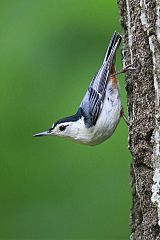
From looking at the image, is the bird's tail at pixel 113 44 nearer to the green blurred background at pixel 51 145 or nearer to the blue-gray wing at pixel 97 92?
the blue-gray wing at pixel 97 92

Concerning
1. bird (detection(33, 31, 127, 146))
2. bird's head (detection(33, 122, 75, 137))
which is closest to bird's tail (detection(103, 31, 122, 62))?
bird (detection(33, 31, 127, 146))

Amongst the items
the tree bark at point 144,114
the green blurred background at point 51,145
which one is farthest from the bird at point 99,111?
the tree bark at point 144,114

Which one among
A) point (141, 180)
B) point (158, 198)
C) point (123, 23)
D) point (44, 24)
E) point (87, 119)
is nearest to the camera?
point (158, 198)

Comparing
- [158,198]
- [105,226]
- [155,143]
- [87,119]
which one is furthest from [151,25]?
[105,226]

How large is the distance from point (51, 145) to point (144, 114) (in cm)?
186

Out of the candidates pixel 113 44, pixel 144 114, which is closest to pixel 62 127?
pixel 113 44

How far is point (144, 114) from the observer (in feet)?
12.0

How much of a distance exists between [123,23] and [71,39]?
169 centimetres

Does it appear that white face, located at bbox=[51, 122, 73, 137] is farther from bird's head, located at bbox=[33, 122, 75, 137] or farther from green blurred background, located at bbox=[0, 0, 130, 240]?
green blurred background, located at bbox=[0, 0, 130, 240]

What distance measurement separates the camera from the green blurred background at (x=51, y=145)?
→ 5.21 m

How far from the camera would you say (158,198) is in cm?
344

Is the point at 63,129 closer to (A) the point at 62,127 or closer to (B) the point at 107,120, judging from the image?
(A) the point at 62,127

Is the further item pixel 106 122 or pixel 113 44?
pixel 106 122

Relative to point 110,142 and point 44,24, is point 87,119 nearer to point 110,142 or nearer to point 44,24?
point 110,142
